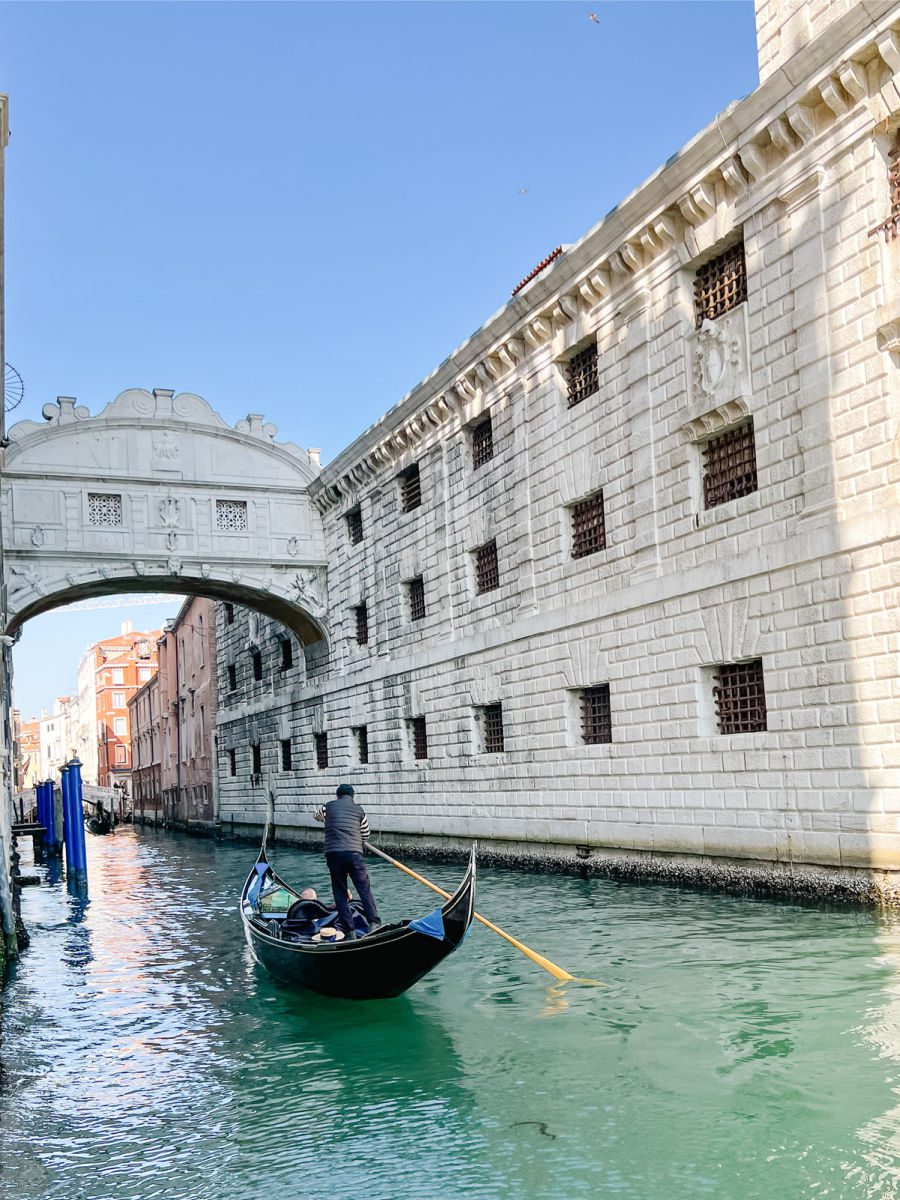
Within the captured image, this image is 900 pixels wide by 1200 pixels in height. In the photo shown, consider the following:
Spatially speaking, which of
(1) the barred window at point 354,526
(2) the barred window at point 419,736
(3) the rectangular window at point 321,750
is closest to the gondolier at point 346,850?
(2) the barred window at point 419,736

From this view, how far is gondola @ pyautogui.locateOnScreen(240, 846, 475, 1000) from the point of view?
22.1 feet

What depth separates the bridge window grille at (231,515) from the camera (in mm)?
22594

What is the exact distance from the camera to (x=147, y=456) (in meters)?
22.0

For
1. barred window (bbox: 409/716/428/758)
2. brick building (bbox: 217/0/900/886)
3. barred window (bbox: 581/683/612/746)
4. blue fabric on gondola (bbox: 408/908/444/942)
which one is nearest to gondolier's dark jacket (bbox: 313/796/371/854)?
blue fabric on gondola (bbox: 408/908/444/942)

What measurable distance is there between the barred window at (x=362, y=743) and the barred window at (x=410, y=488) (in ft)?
15.0

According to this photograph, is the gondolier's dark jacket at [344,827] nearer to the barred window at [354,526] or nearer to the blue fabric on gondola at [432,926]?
the blue fabric on gondola at [432,926]

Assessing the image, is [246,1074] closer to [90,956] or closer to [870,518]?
[90,956]

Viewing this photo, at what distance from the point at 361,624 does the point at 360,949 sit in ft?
51.0

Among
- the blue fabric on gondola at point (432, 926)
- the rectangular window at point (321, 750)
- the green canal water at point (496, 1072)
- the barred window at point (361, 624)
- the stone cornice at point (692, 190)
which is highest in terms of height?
the stone cornice at point (692, 190)

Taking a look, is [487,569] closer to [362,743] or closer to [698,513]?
[698,513]

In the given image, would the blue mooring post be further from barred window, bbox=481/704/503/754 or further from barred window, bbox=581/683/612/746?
barred window, bbox=581/683/612/746

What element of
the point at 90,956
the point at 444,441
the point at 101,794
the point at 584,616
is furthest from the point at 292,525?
the point at 101,794

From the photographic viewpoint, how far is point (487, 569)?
17.0 metres

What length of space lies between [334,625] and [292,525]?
2.24m
